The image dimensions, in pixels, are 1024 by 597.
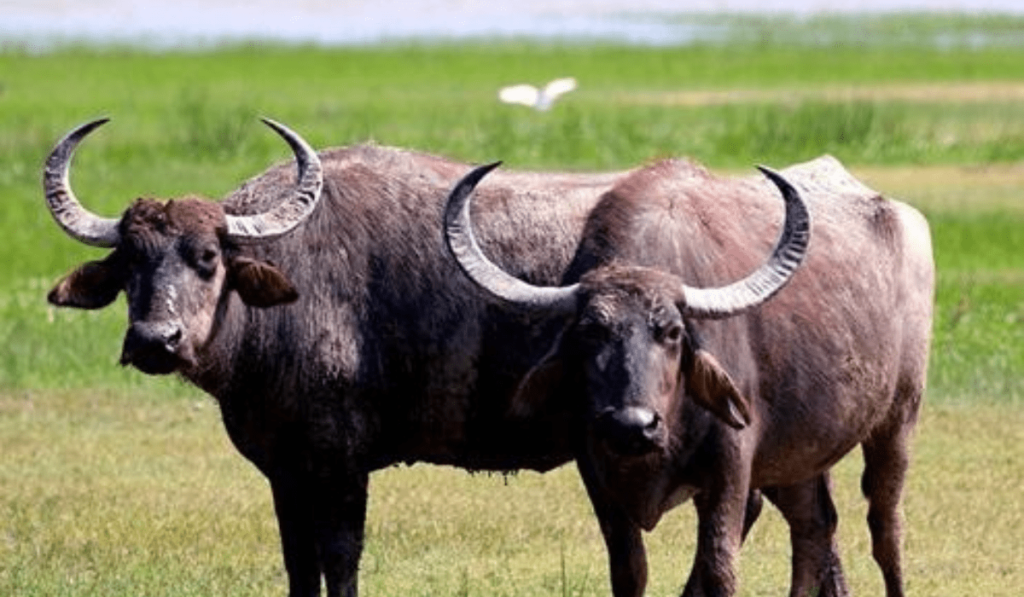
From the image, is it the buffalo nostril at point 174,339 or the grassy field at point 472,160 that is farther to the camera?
the grassy field at point 472,160

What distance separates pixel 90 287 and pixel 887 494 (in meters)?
3.08

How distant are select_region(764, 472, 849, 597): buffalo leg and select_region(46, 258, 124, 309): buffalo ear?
262 centimetres

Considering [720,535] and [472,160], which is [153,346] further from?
[472,160]

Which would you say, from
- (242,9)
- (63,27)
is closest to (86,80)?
(63,27)

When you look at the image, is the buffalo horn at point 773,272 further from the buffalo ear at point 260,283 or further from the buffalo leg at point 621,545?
the buffalo ear at point 260,283

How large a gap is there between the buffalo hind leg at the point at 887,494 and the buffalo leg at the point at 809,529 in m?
0.16

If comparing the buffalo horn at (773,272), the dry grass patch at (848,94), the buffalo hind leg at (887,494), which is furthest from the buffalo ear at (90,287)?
the dry grass patch at (848,94)

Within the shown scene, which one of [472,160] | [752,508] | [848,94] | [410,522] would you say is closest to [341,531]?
[752,508]

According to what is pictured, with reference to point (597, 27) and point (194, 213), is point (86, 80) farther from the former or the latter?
point (194, 213)

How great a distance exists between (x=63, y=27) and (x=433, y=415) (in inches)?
2079

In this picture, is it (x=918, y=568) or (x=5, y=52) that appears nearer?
(x=918, y=568)

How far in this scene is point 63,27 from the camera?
62.1 metres

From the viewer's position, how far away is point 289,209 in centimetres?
1015

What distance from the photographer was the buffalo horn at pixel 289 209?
1002 cm
